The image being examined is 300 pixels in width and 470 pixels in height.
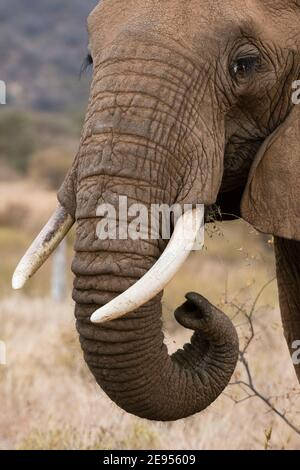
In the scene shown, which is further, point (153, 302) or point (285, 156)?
point (285, 156)

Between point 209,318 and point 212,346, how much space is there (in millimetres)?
179

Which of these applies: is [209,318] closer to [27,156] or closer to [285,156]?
[285,156]

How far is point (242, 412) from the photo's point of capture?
760cm

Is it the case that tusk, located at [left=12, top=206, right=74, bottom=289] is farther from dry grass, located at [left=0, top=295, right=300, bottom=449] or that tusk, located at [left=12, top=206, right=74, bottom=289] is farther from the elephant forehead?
dry grass, located at [left=0, top=295, right=300, bottom=449]

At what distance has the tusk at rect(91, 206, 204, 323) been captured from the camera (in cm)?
365

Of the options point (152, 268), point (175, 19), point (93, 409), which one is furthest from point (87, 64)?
point (93, 409)

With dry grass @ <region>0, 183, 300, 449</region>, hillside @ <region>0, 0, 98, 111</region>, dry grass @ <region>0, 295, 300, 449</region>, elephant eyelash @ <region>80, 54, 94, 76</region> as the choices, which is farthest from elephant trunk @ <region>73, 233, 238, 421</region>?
hillside @ <region>0, 0, 98, 111</region>

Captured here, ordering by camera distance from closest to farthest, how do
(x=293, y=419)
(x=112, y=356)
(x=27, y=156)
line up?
(x=112, y=356), (x=293, y=419), (x=27, y=156)

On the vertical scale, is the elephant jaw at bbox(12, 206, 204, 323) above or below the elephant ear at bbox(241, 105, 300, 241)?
below

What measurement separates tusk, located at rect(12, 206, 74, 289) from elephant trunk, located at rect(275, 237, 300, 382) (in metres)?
1.14

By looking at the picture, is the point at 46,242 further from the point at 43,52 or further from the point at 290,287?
the point at 43,52

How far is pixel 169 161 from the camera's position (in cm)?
397

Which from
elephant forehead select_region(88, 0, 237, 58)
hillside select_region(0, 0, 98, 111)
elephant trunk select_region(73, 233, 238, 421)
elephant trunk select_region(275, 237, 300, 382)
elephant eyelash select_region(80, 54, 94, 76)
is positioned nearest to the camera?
elephant trunk select_region(73, 233, 238, 421)

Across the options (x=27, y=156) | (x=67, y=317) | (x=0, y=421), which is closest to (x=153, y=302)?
(x=0, y=421)
